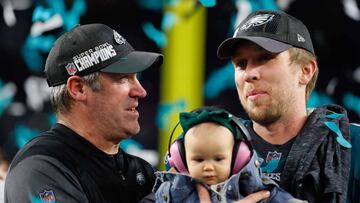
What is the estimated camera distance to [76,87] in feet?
8.33

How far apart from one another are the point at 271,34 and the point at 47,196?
891 mm

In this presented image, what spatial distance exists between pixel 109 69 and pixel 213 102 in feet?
5.78

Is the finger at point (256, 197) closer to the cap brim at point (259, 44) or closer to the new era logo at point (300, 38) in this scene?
the cap brim at point (259, 44)

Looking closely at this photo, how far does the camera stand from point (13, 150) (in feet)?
14.4

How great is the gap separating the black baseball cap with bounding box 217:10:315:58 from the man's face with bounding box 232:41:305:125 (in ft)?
0.11

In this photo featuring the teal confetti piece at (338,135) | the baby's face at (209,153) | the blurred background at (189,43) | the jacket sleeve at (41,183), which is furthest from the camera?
the blurred background at (189,43)

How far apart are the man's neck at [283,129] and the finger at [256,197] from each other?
39 cm

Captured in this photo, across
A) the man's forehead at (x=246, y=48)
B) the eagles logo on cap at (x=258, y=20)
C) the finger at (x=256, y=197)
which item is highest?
the eagles logo on cap at (x=258, y=20)

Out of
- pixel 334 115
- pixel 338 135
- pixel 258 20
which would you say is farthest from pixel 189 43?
pixel 338 135

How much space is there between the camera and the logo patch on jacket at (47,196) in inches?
88.9

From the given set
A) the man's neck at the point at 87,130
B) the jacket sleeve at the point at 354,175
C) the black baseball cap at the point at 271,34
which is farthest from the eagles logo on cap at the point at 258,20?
the man's neck at the point at 87,130

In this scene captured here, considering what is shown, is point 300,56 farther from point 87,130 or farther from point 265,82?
point 87,130

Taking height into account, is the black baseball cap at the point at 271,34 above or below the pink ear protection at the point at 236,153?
above

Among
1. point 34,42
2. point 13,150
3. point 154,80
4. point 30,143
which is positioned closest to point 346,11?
point 154,80
